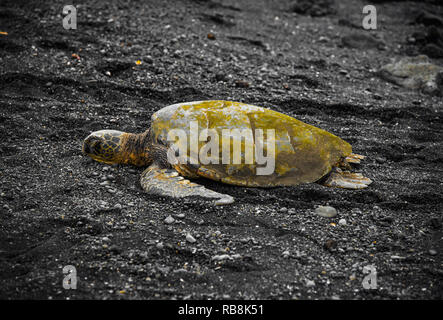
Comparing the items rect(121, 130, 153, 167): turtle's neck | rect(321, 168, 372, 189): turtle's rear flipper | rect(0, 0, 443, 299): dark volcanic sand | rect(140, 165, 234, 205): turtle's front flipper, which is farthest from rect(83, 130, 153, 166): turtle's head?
rect(321, 168, 372, 189): turtle's rear flipper

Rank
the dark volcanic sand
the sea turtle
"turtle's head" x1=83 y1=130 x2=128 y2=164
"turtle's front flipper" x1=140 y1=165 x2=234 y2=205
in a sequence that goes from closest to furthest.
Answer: the dark volcanic sand < "turtle's front flipper" x1=140 y1=165 x2=234 y2=205 < the sea turtle < "turtle's head" x1=83 y1=130 x2=128 y2=164

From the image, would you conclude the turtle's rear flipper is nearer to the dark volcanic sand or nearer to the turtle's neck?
the dark volcanic sand

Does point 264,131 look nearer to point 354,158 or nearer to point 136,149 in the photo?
point 354,158

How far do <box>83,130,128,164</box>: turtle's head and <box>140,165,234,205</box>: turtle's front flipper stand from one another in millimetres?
456

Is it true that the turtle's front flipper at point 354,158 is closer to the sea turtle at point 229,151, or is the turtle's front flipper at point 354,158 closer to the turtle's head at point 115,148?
the sea turtle at point 229,151

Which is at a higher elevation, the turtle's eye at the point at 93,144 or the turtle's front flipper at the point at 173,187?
the turtle's eye at the point at 93,144

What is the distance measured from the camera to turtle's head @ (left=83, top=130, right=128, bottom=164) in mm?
3807

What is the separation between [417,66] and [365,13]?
109 inches

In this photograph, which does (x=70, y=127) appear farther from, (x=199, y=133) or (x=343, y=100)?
(x=343, y=100)

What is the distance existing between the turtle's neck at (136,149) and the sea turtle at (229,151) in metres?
0.01

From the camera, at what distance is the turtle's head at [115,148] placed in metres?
3.81

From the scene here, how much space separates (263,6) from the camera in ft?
26.0

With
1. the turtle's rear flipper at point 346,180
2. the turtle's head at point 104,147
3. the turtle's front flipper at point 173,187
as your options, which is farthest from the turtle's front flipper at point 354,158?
the turtle's head at point 104,147
